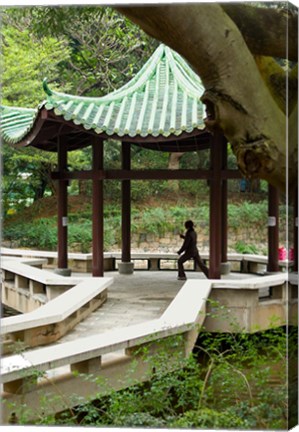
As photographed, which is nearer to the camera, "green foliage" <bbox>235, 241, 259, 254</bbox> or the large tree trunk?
the large tree trunk

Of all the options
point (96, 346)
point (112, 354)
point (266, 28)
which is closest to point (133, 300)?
point (112, 354)

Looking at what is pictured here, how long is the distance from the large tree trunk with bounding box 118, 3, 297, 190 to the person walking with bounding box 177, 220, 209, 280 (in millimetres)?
3928

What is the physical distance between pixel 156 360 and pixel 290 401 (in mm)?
1101

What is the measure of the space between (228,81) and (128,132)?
4567 millimetres

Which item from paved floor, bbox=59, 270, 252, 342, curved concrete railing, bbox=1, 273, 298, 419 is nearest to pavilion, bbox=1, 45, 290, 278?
paved floor, bbox=59, 270, 252, 342

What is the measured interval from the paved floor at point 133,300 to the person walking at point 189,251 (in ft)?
0.35

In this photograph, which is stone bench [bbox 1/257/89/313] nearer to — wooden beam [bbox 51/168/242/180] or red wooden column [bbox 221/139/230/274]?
wooden beam [bbox 51/168/242/180]

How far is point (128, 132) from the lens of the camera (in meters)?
7.91

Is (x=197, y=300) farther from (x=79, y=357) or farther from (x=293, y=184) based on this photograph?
(x=293, y=184)

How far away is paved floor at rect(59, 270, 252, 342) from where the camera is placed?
5824 mm

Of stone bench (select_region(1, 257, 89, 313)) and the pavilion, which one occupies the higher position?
the pavilion

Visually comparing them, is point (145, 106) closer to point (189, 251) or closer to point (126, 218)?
point (126, 218)

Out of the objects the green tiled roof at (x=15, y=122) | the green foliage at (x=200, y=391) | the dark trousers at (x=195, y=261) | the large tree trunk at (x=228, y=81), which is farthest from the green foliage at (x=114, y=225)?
the large tree trunk at (x=228, y=81)

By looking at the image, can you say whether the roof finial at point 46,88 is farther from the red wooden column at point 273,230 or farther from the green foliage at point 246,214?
the red wooden column at point 273,230
